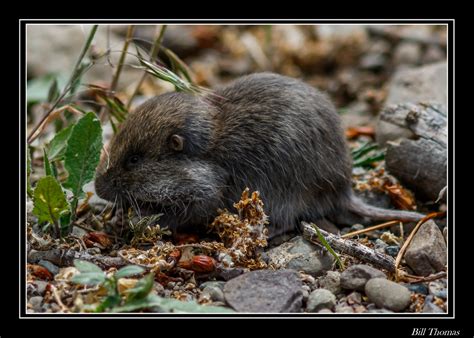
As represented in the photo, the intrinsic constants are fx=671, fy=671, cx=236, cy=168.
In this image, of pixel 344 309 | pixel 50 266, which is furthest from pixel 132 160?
pixel 344 309

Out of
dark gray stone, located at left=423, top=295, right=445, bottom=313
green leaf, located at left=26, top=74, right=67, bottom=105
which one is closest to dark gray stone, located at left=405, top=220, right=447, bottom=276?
dark gray stone, located at left=423, top=295, right=445, bottom=313

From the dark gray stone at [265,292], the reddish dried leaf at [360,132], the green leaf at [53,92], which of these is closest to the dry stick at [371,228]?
the dark gray stone at [265,292]

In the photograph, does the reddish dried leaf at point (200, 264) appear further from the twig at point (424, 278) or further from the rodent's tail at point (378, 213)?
the rodent's tail at point (378, 213)

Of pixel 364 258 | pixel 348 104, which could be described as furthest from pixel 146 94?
pixel 364 258

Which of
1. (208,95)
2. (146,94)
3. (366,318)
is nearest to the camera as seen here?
(366,318)

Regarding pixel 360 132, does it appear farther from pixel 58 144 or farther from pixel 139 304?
pixel 139 304

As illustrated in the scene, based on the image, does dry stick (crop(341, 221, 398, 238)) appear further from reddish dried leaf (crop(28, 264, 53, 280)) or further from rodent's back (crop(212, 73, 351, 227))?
reddish dried leaf (crop(28, 264, 53, 280))
